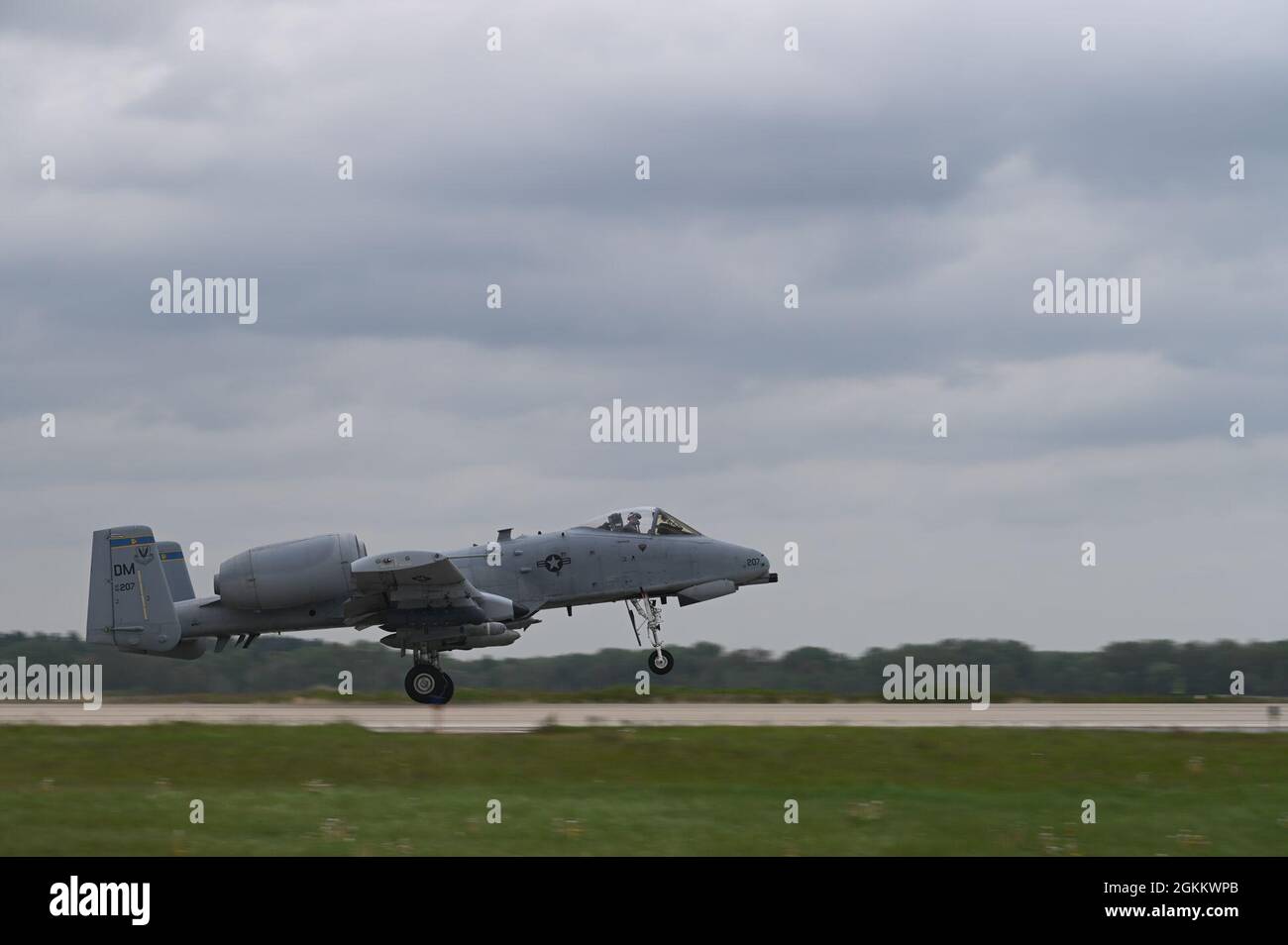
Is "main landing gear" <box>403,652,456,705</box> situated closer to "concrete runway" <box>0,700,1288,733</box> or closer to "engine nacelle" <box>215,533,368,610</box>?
"concrete runway" <box>0,700,1288,733</box>

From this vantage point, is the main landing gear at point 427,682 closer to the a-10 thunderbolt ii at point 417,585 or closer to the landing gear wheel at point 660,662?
the a-10 thunderbolt ii at point 417,585

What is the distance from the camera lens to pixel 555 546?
1107 inches

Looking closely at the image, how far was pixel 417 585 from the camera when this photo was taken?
2562 centimetres

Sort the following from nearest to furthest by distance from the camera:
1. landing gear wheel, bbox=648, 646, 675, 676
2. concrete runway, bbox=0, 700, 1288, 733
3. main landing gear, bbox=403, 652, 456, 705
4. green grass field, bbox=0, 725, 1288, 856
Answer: green grass field, bbox=0, 725, 1288, 856 → concrete runway, bbox=0, 700, 1288, 733 → main landing gear, bbox=403, 652, 456, 705 → landing gear wheel, bbox=648, 646, 675, 676

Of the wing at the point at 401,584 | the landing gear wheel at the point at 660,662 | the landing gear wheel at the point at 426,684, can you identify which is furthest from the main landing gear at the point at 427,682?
the landing gear wheel at the point at 660,662

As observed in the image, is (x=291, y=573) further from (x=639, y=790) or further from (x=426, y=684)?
(x=639, y=790)

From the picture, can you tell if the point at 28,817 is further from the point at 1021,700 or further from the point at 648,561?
the point at 1021,700

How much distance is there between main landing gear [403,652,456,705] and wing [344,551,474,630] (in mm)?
1201

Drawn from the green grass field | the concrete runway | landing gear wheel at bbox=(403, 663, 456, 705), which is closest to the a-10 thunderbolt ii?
landing gear wheel at bbox=(403, 663, 456, 705)

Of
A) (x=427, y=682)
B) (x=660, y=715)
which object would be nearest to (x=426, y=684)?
(x=427, y=682)

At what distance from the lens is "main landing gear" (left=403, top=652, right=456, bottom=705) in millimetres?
26719

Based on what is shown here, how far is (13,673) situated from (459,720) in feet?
40.7
